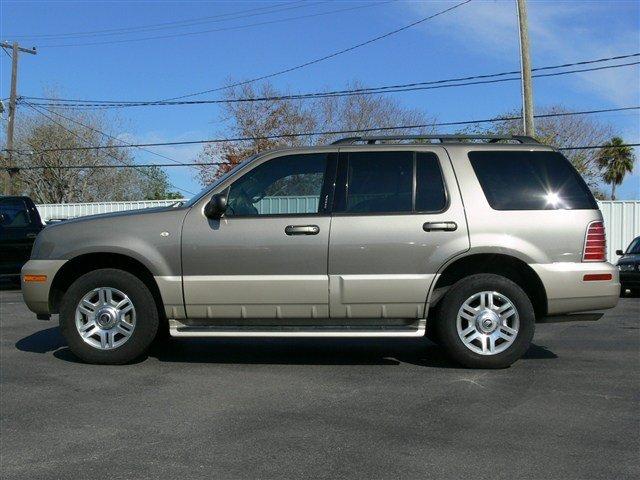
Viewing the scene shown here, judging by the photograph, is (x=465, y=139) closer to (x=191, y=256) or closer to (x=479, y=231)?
(x=479, y=231)

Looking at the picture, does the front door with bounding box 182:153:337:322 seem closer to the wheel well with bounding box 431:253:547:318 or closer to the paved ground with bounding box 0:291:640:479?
the paved ground with bounding box 0:291:640:479

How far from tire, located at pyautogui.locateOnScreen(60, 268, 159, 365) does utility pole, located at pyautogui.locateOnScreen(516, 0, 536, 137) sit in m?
15.2

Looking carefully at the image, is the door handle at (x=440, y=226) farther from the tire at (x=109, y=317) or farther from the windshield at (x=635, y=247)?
the windshield at (x=635, y=247)

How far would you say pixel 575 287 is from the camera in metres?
6.04

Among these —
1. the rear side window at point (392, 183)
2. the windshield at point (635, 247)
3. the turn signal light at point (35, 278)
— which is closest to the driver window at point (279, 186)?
the rear side window at point (392, 183)

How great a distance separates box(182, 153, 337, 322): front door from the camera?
6020 mm

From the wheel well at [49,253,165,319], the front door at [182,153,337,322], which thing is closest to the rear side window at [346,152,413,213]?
the front door at [182,153,337,322]

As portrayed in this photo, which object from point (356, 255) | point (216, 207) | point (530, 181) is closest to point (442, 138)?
point (530, 181)

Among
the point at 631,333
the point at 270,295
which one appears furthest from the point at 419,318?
the point at 631,333

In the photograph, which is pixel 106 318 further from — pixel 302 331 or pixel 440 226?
pixel 440 226

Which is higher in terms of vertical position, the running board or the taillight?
the taillight

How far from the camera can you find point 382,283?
6000 mm

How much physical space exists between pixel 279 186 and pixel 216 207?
0.65 m

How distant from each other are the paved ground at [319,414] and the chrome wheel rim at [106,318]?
27cm
